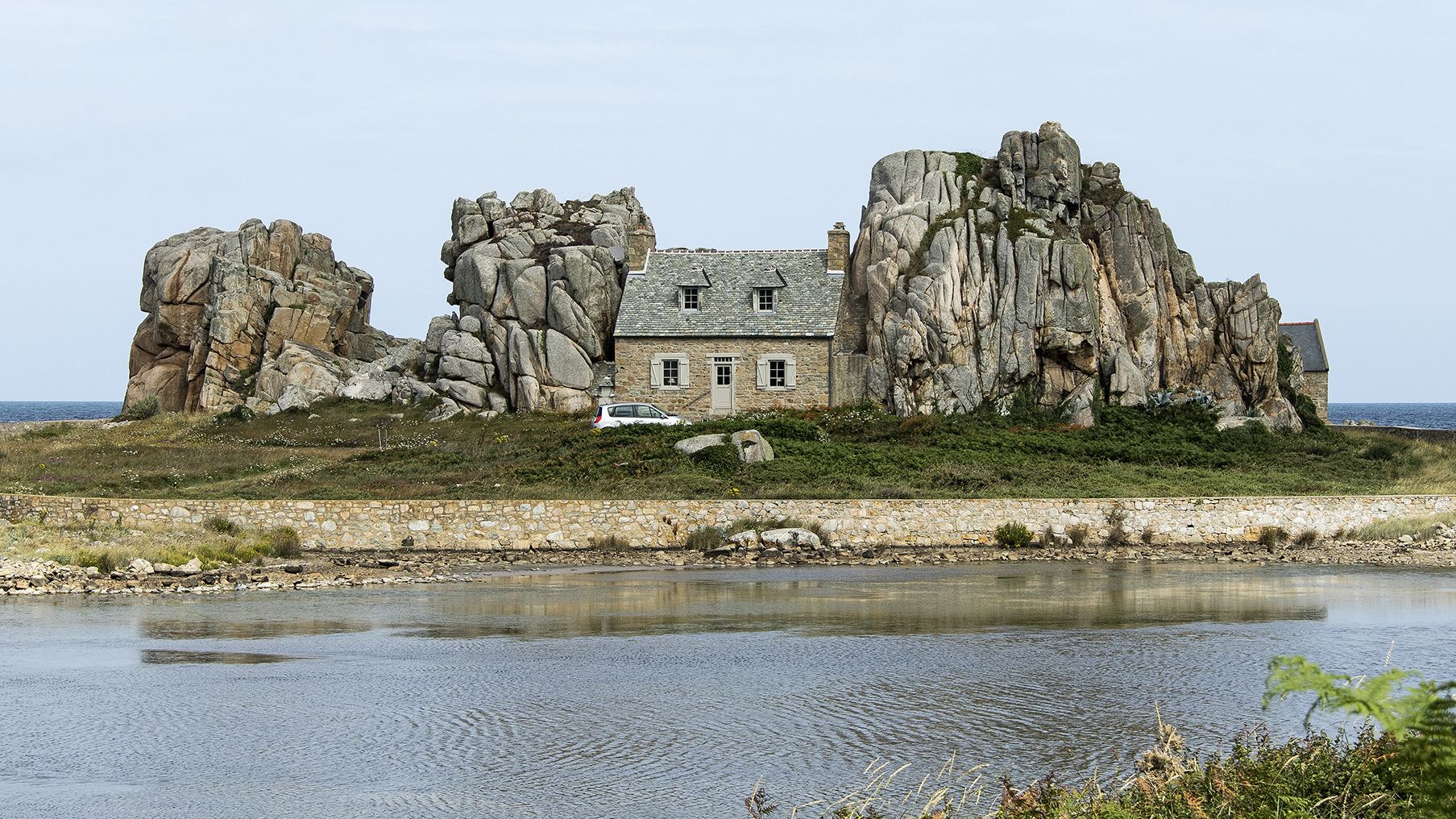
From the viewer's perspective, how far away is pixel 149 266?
68500 mm

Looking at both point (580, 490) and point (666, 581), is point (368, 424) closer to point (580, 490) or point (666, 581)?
point (580, 490)

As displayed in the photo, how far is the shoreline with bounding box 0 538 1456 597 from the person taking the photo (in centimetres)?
3081

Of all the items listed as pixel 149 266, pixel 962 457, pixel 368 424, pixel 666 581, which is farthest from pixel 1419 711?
pixel 149 266

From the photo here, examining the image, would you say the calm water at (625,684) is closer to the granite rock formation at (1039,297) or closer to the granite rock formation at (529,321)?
the granite rock formation at (1039,297)

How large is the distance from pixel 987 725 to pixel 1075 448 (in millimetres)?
28303

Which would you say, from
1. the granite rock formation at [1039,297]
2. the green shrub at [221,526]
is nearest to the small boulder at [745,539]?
the green shrub at [221,526]

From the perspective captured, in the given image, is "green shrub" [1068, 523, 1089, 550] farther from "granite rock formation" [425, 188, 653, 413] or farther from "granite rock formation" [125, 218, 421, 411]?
"granite rock formation" [125, 218, 421, 411]

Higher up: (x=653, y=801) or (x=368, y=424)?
(x=368, y=424)

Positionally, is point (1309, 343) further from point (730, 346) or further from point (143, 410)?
point (143, 410)

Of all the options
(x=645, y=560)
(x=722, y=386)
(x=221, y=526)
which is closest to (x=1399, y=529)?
(x=645, y=560)

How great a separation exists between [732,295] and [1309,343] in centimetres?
3857

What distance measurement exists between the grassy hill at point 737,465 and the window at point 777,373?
2.59 metres

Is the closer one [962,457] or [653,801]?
[653,801]

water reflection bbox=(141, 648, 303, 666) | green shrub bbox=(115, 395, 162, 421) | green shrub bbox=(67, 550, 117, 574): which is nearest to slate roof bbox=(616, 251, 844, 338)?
green shrub bbox=(115, 395, 162, 421)
